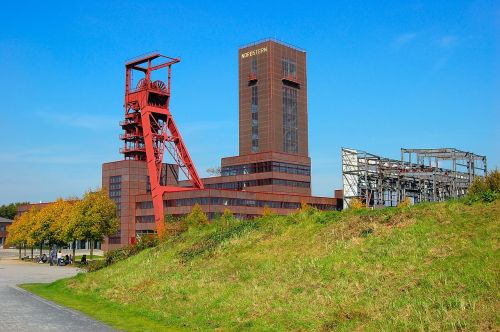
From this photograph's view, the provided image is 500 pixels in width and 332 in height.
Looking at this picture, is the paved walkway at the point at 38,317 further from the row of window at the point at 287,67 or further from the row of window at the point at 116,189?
the row of window at the point at 287,67

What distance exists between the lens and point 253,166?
116688 mm

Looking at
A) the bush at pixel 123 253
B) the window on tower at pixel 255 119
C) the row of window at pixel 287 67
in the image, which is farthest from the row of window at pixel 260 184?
the bush at pixel 123 253

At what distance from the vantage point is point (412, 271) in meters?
16.5

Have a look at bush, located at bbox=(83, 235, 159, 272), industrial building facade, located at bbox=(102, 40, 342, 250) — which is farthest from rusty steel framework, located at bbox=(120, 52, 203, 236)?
bush, located at bbox=(83, 235, 159, 272)

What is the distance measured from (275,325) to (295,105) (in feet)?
406

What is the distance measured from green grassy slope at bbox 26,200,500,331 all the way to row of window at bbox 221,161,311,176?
279ft

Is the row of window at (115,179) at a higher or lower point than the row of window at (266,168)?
lower

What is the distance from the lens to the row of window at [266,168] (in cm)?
11362

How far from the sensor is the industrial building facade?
95.6 metres

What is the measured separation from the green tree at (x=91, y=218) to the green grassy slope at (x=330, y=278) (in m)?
36.3

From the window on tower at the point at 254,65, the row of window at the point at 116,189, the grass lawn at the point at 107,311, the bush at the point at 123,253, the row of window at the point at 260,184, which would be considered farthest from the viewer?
the window on tower at the point at 254,65

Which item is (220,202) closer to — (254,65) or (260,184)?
(260,184)

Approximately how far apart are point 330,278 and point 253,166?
324 ft

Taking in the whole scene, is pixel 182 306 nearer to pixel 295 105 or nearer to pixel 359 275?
pixel 359 275
